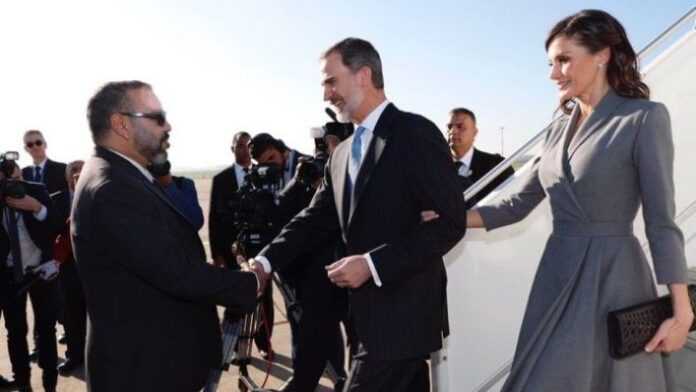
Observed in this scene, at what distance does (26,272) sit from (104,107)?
9.68 feet

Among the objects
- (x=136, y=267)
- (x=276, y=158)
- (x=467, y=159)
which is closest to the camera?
(x=136, y=267)

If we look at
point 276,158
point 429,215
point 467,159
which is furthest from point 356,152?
point 467,159

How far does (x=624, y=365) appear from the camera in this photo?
1.89m

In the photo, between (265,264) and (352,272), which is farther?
(265,264)

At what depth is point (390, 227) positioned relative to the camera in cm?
227

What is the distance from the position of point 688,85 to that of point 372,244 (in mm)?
1595

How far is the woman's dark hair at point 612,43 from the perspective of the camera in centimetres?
197

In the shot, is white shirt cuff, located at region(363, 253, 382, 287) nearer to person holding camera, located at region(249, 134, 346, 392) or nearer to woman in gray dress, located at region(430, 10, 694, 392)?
woman in gray dress, located at region(430, 10, 694, 392)

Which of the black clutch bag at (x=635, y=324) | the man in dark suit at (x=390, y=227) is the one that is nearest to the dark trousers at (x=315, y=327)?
the man in dark suit at (x=390, y=227)

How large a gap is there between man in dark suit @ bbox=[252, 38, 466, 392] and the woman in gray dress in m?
0.38

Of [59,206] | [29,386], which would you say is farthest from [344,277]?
[59,206]

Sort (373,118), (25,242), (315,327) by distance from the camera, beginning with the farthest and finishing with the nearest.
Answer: (25,242)
(315,327)
(373,118)

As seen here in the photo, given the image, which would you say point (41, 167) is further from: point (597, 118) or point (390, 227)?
point (597, 118)

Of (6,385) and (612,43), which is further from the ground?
(612,43)
